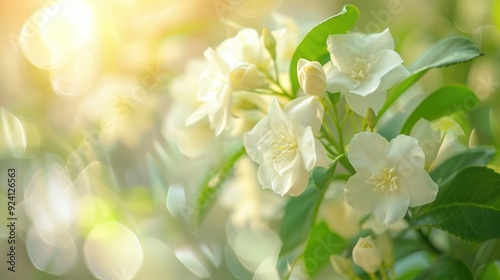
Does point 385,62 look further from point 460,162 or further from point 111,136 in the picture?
point 111,136

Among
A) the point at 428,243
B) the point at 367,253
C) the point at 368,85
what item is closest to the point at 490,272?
the point at 428,243

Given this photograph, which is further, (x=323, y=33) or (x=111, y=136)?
(x=111, y=136)

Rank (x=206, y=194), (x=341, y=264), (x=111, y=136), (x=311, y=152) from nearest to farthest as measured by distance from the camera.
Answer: (x=311, y=152) < (x=341, y=264) < (x=206, y=194) < (x=111, y=136)

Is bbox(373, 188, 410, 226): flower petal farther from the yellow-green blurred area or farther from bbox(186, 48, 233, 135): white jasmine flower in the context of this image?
the yellow-green blurred area

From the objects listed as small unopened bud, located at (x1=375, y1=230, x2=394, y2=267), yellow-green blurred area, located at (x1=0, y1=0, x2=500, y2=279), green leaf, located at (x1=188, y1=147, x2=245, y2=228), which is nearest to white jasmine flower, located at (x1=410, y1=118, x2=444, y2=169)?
small unopened bud, located at (x1=375, y1=230, x2=394, y2=267)

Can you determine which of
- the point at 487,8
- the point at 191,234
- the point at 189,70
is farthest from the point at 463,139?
the point at 191,234

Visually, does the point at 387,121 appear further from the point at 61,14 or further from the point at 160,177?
the point at 61,14

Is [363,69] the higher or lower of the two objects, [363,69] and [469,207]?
the higher
